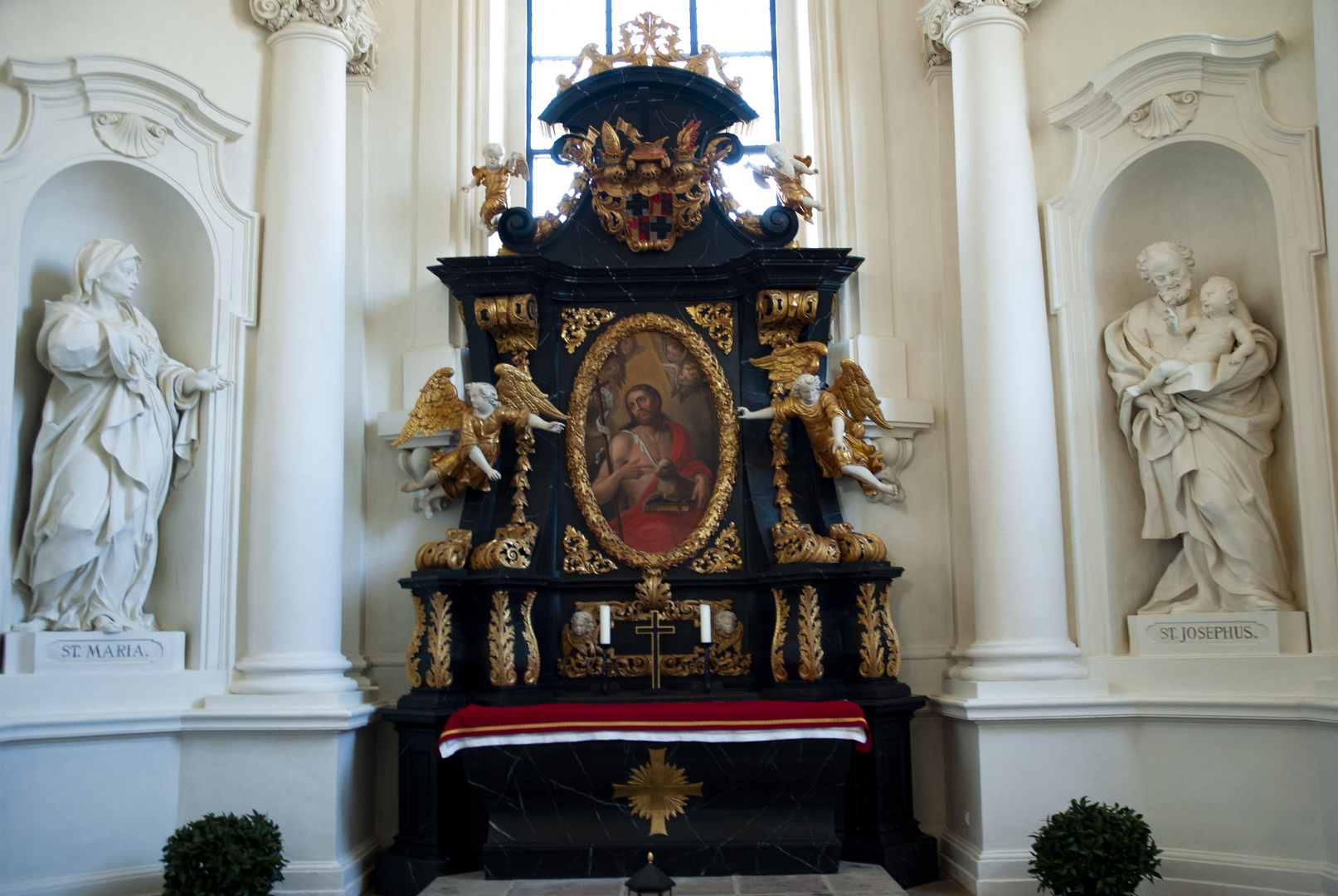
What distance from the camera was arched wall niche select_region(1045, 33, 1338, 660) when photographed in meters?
6.21

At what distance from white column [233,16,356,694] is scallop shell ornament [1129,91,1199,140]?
4922 mm

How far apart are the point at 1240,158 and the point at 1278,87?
0.42 m

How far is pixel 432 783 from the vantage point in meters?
6.49

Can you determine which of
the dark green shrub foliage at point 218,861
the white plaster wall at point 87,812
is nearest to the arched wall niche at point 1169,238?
the dark green shrub foliage at point 218,861

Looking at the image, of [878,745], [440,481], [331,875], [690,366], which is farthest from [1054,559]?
[331,875]

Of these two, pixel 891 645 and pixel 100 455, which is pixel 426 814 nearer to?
pixel 100 455

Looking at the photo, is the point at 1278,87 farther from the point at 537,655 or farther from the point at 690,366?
the point at 537,655

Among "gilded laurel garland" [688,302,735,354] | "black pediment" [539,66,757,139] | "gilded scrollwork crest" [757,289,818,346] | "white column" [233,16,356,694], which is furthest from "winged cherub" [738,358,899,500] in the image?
"white column" [233,16,356,694]

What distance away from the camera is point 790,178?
24.4ft

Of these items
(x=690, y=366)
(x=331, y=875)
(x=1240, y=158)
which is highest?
(x=1240, y=158)

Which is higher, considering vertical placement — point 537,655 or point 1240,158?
point 1240,158

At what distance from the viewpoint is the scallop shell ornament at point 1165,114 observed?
6.71 metres

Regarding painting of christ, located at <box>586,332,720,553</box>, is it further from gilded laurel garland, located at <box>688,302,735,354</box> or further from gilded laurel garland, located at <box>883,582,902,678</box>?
gilded laurel garland, located at <box>883,582,902,678</box>

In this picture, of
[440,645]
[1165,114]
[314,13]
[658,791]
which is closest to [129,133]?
[314,13]
